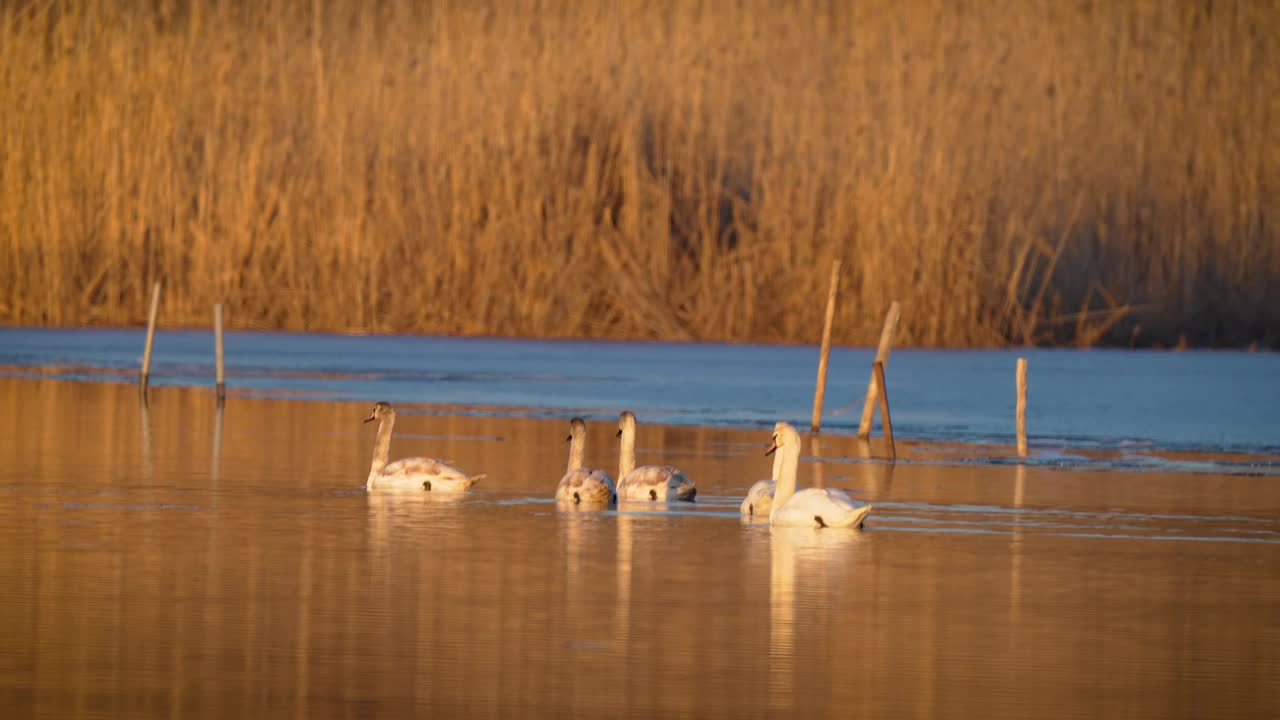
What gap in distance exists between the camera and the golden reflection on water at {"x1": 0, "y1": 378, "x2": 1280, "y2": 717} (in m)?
8.08

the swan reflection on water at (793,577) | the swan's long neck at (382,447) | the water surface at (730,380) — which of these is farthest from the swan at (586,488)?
the water surface at (730,380)

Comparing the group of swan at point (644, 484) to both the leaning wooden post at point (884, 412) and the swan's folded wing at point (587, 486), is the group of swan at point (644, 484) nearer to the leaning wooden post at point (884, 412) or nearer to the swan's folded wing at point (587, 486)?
the swan's folded wing at point (587, 486)

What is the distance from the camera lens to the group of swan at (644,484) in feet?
43.0

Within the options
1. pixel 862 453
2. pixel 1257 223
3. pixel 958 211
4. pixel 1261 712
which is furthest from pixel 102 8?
pixel 1261 712

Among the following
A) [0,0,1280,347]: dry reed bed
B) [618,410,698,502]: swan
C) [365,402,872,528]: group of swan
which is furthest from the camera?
[0,0,1280,347]: dry reed bed

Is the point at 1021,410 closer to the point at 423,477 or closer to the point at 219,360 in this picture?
the point at 423,477

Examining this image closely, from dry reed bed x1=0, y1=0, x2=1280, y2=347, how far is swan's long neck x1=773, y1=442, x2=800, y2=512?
52.8ft

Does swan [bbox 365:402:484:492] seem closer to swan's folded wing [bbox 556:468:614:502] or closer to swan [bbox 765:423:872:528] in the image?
swan's folded wing [bbox 556:468:614:502]

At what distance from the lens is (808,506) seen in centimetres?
1312

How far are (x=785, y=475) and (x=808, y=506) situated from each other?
42 centimetres

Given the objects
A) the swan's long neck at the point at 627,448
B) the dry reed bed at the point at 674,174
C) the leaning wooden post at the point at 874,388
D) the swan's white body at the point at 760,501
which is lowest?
the swan's white body at the point at 760,501

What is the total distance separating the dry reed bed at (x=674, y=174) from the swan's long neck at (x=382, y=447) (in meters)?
15.0

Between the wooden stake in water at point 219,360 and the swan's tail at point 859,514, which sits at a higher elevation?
the wooden stake in water at point 219,360

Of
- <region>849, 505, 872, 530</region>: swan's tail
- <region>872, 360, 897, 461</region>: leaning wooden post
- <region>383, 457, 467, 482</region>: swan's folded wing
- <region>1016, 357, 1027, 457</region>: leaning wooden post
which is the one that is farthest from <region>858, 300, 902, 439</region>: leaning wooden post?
<region>849, 505, 872, 530</region>: swan's tail
